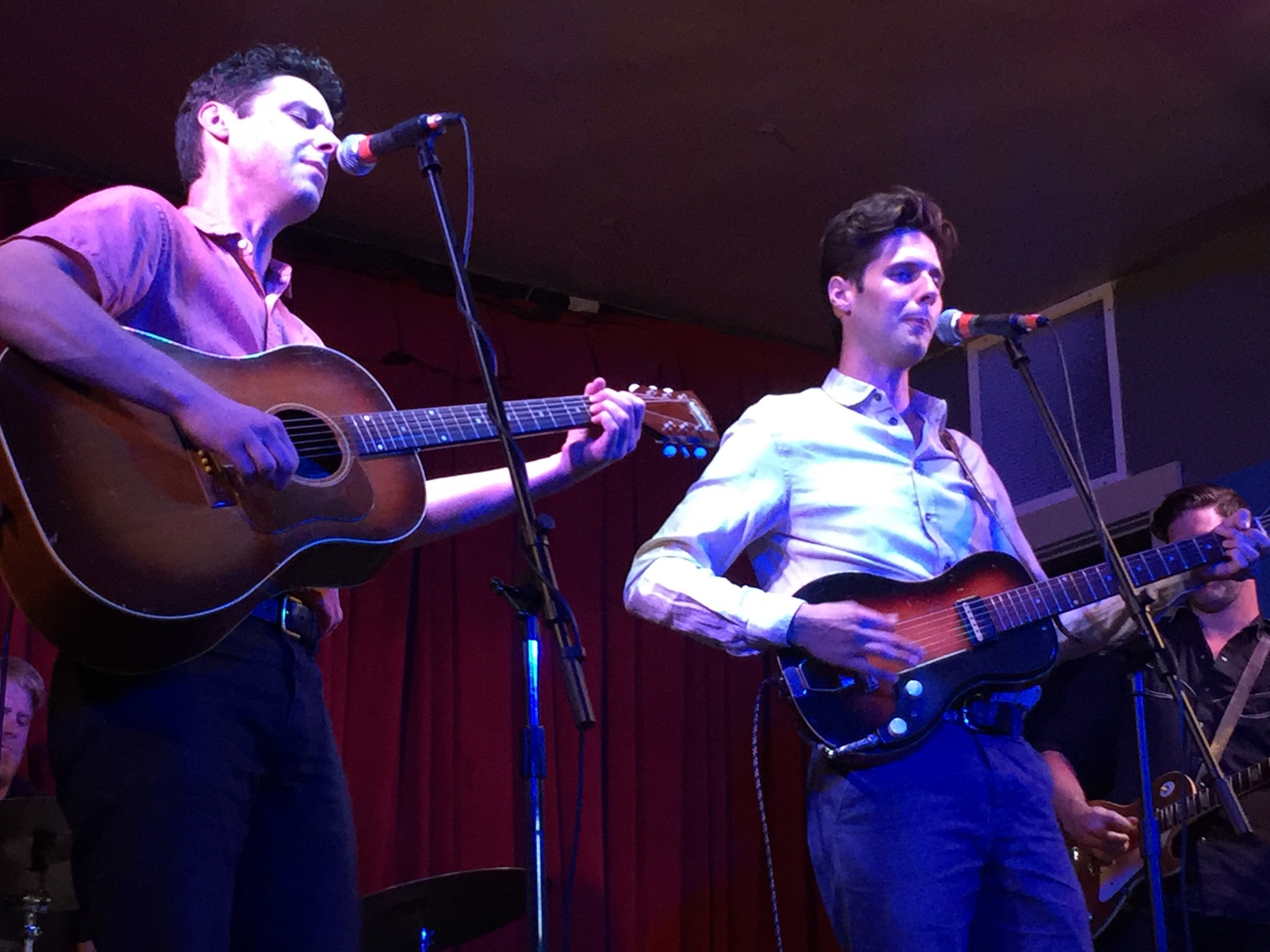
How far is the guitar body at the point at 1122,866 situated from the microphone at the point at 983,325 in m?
2.14

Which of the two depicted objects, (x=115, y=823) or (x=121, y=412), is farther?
(x=121, y=412)

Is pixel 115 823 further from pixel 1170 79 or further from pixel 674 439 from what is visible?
pixel 1170 79

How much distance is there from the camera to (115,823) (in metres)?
1.87

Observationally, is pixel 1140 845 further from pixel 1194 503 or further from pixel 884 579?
pixel 884 579

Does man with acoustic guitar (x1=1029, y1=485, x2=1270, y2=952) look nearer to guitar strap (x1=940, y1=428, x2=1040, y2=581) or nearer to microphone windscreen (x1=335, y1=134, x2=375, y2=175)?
guitar strap (x1=940, y1=428, x2=1040, y2=581)

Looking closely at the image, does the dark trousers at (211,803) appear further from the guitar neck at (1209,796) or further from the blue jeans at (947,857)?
the guitar neck at (1209,796)

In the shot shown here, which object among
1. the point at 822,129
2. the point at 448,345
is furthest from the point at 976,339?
the point at 448,345

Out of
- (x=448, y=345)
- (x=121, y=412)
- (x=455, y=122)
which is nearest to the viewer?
(x=121, y=412)

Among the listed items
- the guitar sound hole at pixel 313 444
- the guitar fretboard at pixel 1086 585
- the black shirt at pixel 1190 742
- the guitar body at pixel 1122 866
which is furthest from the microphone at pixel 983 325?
the guitar body at pixel 1122 866

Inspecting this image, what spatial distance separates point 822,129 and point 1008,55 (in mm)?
746

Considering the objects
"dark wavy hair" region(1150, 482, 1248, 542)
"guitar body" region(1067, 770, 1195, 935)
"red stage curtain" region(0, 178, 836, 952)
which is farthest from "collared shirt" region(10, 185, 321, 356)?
"dark wavy hair" region(1150, 482, 1248, 542)

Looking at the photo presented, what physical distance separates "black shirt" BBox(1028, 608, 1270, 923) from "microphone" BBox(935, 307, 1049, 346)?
3.45 ft

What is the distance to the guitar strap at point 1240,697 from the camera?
442cm

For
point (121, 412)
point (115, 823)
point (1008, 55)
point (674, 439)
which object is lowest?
point (115, 823)
